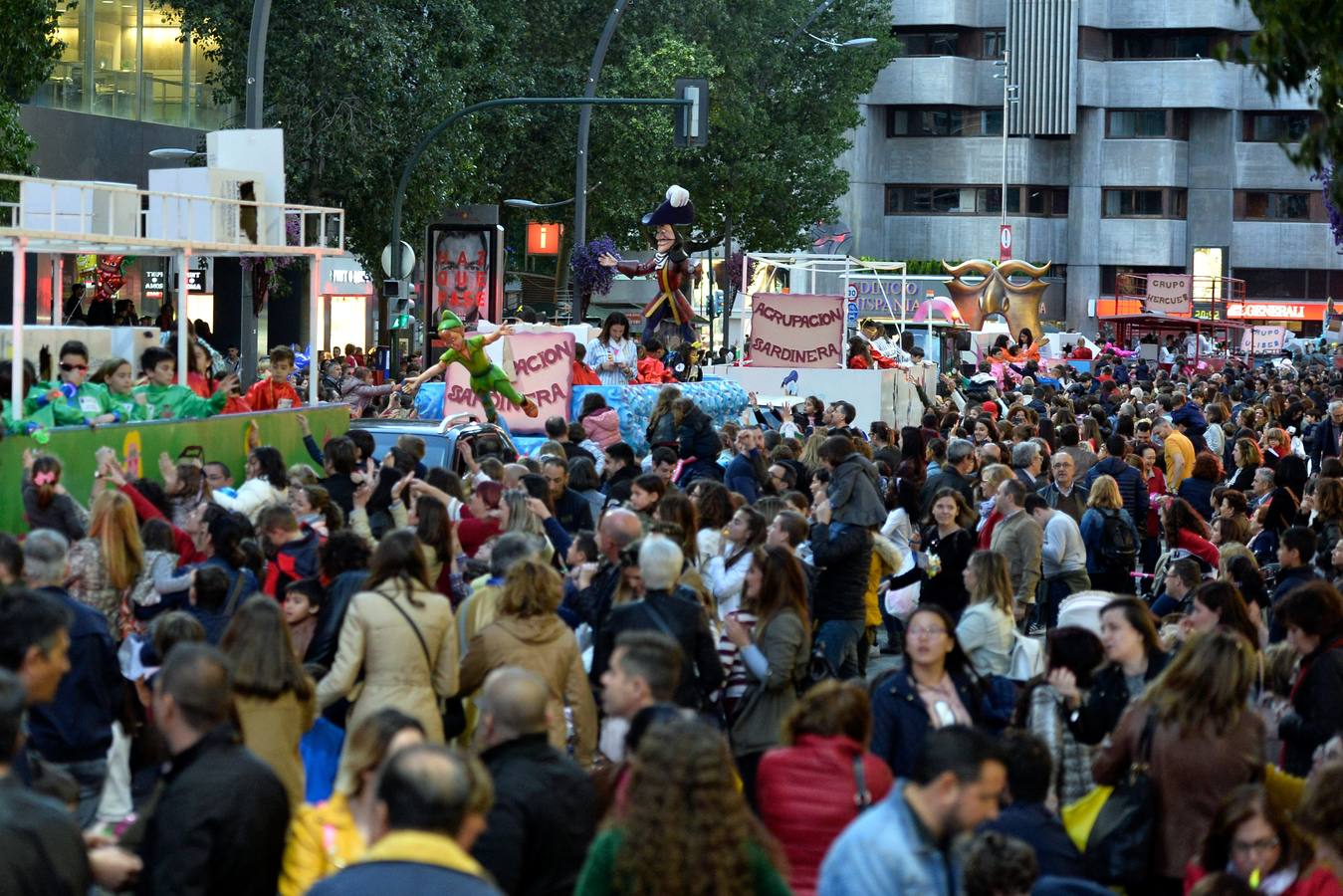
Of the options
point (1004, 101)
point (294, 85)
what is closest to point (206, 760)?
point (294, 85)

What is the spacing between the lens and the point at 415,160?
3089 cm

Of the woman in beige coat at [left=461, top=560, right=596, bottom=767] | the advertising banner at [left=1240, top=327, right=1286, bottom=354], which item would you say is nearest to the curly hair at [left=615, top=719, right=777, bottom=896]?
the woman in beige coat at [left=461, top=560, right=596, bottom=767]

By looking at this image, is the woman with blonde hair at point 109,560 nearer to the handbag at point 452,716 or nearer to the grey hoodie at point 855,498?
the handbag at point 452,716

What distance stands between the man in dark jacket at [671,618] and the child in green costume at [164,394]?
5.73 meters

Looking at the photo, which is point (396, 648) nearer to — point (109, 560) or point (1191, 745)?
point (109, 560)

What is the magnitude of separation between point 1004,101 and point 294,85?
160 ft

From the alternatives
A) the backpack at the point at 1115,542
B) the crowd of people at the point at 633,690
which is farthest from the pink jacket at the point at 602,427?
the backpack at the point at 1115,542

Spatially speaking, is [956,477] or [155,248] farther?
[956,477]

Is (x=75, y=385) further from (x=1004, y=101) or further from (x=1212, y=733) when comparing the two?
(x=1004, y=101)

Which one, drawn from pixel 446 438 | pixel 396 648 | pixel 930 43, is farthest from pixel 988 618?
pixel 930 43

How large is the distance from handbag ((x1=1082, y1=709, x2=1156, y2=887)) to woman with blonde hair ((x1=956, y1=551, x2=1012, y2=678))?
231 centimetres

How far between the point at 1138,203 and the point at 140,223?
229 ft

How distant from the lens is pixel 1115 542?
1412 cm

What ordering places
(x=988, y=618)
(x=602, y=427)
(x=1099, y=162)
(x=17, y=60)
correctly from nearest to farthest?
1. (x=988, y=618)
2. (x=602, y=427)
3. (x=17, y=60)
4. (x=1099, y=162)
